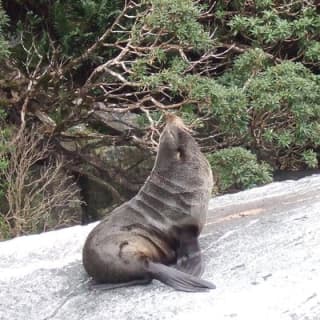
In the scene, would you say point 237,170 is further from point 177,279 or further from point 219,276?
point 177,279

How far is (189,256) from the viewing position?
3.63 m

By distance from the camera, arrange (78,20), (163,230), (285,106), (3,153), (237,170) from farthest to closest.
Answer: (78,20) < (285,106) < (3,153) < (237,170) < (163,230)

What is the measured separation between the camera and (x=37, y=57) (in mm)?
7883

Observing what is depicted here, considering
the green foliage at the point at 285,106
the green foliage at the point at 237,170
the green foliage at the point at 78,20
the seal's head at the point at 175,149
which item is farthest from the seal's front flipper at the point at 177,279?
the green foliage at the point at 78,20

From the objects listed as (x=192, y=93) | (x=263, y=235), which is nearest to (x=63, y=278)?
(x=263, y=235)

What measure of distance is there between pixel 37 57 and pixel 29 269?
13.9 ft

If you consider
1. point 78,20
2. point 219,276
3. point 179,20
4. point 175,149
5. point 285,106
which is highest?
point 179,20

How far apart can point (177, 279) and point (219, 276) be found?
208mm

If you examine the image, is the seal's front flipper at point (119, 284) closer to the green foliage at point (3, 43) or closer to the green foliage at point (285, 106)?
the green foliage at point (285, 106)

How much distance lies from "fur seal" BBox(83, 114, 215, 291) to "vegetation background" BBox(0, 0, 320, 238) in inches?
110

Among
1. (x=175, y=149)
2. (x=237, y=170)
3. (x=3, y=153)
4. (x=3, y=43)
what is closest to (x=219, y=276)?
(x=175, y=149)

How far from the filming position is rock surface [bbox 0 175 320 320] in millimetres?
3121

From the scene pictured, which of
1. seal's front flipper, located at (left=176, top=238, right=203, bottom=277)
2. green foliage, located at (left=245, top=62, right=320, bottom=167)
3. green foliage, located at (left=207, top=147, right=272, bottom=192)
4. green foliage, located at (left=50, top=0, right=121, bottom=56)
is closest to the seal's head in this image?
seal's front flipper, located at (left=176, top=238, right=203, bottom=277)

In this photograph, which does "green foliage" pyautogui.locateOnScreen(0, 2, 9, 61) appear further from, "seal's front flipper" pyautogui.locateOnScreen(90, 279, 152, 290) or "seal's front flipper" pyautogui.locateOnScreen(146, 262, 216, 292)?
"seal's front flipper" pyautogui.locateOnScreen(146, 262, 216, 292)
